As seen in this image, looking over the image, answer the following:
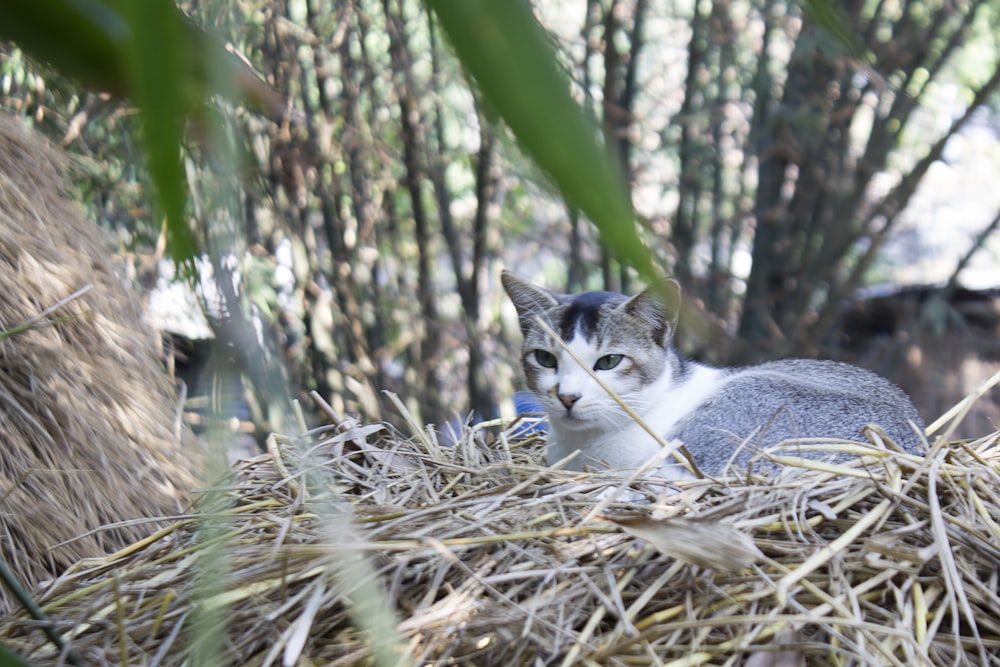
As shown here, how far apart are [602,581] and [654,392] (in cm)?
99

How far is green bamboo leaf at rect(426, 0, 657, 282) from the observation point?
0.79 ft

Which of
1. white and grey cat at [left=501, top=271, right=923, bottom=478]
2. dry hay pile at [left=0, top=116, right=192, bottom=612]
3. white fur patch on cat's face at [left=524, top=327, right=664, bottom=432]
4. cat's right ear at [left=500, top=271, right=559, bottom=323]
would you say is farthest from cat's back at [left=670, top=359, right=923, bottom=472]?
dry hay pile at [left=0, top=116, right=192, bottom=612]

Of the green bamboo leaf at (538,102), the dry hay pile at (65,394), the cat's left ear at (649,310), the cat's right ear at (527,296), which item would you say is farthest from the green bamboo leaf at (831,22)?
the cat's right ear at (527,296)

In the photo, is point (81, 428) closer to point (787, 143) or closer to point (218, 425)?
point (218, 425)

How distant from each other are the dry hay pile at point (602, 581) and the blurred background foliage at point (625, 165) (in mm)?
1916

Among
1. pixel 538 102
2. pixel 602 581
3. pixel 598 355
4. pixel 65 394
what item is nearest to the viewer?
pixel 538 102

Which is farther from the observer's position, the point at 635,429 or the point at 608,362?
the point at 608,362

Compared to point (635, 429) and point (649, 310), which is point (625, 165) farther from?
point (635, 429)

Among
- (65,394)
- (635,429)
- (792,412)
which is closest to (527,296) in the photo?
(635,429)

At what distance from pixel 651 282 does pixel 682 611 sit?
0.69 meters

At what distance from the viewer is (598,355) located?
184 centimetres

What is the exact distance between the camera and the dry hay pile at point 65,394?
1195 millimetres

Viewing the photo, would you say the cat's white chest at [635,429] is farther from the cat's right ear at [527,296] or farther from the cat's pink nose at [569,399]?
the cat's right ear at [527,296]

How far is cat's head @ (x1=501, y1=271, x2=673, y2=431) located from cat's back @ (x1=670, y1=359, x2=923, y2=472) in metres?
0.14
